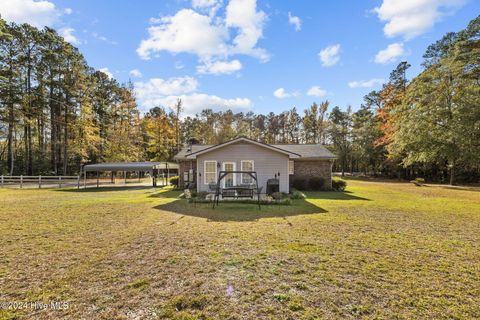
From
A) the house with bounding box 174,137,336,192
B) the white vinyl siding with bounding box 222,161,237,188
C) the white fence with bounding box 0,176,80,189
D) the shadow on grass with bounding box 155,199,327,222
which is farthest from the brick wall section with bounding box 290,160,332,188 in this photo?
the white fence with bounding box 0,176,80,189

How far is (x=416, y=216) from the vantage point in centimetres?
852

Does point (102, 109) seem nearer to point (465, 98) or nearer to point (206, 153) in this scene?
point (206, 153)

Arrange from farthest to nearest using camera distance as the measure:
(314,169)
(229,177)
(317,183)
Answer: (314,169)
(317,183)
(229,177)

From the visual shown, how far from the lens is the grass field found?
9.55 feet

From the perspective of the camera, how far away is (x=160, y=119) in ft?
123

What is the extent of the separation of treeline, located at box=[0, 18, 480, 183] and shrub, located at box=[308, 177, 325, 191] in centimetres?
1157

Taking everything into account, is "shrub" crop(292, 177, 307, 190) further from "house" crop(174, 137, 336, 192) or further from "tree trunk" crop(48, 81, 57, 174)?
"tree trunk" crop(48, 81, 57, 174)

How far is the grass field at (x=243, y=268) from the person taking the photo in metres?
2.91

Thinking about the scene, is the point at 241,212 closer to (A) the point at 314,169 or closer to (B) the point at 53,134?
(A) the point at 314,169

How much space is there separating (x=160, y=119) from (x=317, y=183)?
2833 centimetres

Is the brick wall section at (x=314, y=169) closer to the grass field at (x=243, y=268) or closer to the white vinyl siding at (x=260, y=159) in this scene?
the white vinyl siding at (x=260, y=159)

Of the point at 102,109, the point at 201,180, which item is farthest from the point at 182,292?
the point at 102,109

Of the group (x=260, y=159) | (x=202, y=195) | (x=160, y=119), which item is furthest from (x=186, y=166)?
(x=160, y=119)

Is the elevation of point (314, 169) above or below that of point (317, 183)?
above
